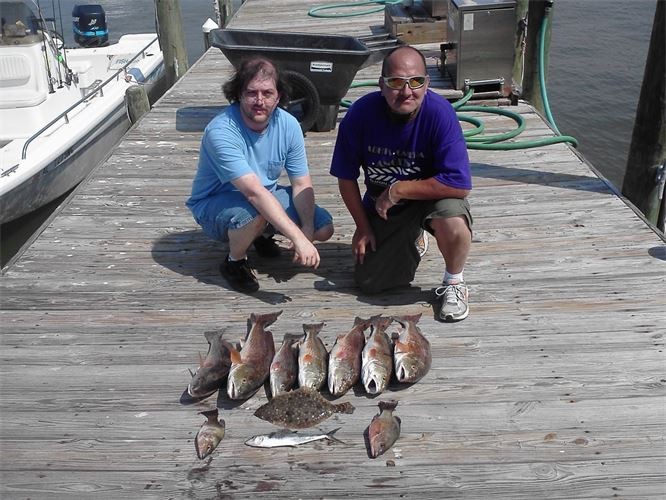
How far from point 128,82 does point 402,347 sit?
8.30 metres

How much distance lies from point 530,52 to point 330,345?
14.7ft

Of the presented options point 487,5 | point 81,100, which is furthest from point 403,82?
point 81,100

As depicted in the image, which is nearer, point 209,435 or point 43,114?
point 209,435

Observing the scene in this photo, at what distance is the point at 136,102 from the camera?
23.7 ft

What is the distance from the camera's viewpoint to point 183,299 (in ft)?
13.3

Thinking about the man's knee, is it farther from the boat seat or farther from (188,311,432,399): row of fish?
the boat seat

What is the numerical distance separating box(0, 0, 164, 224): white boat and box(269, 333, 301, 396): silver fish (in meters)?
5.17

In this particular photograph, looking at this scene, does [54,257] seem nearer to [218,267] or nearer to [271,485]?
[218,267]

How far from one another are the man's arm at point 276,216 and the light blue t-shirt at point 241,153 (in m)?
0.06

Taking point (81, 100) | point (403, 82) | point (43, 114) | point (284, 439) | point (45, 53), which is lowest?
point (43, 114)

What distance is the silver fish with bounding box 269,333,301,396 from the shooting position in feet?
10.5

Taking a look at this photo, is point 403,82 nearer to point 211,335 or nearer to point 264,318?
point 264,318

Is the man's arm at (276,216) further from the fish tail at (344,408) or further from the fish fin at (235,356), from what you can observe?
the fish tail at (344,408)

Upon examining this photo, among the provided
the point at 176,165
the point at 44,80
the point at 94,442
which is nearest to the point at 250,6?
the point at 44,80
